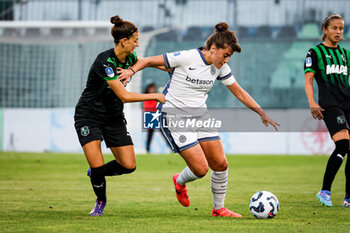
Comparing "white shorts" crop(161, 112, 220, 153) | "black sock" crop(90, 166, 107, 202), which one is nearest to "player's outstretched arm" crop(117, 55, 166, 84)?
"white shorts" crop(161, 112, 220, 153)

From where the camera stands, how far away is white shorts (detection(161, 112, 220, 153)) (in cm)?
683

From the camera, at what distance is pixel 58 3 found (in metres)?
24.0

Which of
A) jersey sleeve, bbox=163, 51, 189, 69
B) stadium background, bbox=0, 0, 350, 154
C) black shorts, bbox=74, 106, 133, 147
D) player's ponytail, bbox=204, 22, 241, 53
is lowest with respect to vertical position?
stadium background, bbox=0, 0, 350, 154

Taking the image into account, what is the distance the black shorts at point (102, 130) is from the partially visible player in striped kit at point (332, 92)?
232 centimetres

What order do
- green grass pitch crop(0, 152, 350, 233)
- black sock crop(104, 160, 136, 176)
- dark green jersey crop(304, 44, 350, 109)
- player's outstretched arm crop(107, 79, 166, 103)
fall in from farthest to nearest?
dark green jersey crop(304, 44, 350, 109) < black sock crop(104, 160, 136, 176) < player's outstretched arm crop(107, 79, 166, 103) < green grass pitch crop(0, 152, 350, 233)

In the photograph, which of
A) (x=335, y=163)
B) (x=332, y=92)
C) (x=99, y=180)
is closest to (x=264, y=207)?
(x=335, y=163)

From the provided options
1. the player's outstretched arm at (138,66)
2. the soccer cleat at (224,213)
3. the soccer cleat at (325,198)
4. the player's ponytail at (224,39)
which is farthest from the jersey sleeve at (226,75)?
the soccer cleat at (325,198)

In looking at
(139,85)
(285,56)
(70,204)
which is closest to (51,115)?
(139,85)

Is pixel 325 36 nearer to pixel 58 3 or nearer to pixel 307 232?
pixel 307 232

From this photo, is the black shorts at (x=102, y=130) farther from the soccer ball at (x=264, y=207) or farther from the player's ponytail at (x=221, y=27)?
the soccer ball at (x=264, y=207)

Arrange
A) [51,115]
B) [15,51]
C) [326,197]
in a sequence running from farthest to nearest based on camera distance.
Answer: [15,51] → [51,115] → [326,197]

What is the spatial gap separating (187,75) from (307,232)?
220 cm

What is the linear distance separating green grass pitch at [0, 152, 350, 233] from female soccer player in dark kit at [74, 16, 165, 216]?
1.72 feet

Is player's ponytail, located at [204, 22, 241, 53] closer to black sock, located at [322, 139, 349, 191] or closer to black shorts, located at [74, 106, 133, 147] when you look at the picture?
black shorts, located at [74, 106, 133, 147]
